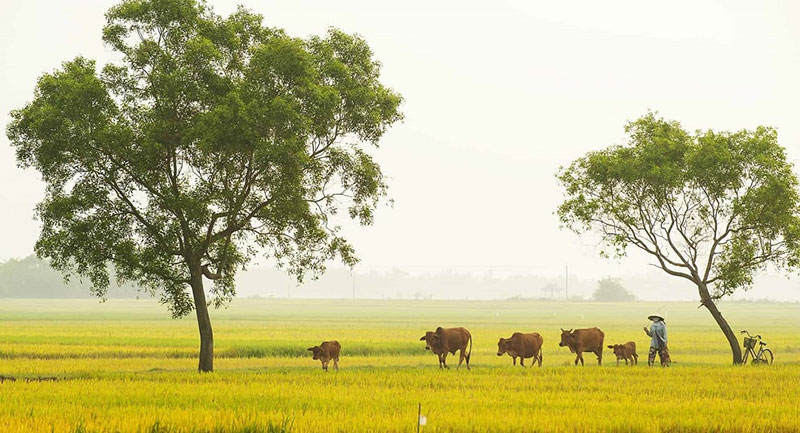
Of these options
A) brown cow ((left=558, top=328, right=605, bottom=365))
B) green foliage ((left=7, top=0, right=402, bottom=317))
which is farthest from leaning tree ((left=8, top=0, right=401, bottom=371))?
brown cow ((left=558, top=328, right=605, bottom=365))

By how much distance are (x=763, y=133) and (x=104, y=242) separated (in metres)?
31.3

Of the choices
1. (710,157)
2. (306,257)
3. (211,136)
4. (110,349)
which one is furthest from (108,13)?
(710,157)

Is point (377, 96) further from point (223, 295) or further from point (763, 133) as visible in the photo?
point (763, 133)

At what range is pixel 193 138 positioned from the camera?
109 feet

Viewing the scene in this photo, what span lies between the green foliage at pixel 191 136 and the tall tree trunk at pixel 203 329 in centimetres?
25

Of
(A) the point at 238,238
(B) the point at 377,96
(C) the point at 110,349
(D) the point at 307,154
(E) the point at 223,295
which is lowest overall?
(C) the point at 110,349

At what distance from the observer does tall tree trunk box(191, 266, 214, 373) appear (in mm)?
35469

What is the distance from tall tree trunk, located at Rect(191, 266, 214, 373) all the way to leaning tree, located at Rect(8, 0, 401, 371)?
0.19 ft

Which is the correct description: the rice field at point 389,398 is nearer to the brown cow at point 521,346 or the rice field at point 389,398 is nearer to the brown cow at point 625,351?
the brown cow at point 521,346

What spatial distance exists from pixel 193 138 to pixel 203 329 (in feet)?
26.4

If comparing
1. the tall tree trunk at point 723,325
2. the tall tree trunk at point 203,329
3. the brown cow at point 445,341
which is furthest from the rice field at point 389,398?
the tall tree trunk at point 723,325

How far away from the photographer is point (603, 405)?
909 inches

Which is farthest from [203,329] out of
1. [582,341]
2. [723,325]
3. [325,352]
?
[723,325]

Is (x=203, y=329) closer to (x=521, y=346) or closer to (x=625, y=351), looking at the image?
(x=521, y=346)
